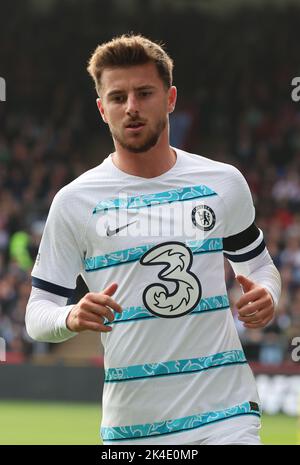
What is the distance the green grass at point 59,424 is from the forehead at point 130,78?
8.69 m

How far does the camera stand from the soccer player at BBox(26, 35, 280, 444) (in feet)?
16.3

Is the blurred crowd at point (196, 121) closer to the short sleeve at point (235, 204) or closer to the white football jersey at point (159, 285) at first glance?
the short sleeve at point (235, 204)

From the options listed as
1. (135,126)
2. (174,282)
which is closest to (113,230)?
(174,282)

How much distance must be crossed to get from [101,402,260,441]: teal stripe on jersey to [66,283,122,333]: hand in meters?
0.53

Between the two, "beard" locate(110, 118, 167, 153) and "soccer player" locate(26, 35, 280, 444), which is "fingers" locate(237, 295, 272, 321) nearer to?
"soccer player" locate(26, 35, 280, 444)

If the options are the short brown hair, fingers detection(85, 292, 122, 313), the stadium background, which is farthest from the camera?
the stadium background

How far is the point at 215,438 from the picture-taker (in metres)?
4.92

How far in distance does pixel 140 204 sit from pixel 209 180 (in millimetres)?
335

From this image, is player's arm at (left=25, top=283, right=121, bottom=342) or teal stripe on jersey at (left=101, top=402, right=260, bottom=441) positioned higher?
player's arm at (left=25, top=283, right=121, bottom=342)

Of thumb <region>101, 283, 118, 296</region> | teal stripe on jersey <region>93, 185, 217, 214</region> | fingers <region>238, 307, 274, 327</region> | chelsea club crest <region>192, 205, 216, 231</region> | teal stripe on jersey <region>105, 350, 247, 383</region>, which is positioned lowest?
teal stripe on jersey <region>105, 350, 247, 383</region>

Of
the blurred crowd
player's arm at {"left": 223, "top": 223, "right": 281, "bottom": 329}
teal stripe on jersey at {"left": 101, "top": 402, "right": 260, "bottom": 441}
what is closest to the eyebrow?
player's arm at {"left": 223, "top": 223, "right": 281, "bottom": 329}

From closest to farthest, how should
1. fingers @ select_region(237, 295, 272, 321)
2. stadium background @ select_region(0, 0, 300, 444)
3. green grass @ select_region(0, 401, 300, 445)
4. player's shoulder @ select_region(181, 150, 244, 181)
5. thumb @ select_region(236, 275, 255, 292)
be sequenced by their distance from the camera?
fingers @ select_region(237, 295, 272, 321) → thumb @ select_region(236, 275, 255, 292) → player's shoulder @ select_region(181, 150, 244, 181) → green grass @ select_region(0, 401, 300, 445) → stadium background @ select_region(0, 0, 300, 444)

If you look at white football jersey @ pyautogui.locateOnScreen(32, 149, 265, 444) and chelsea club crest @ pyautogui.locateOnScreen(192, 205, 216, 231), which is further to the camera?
chelsea club crest @ pyautogui.locateOnScreen(192, 205, 216, 231)
